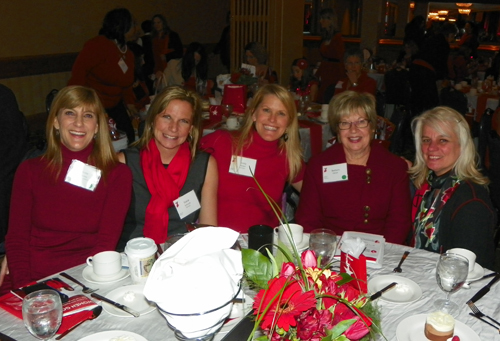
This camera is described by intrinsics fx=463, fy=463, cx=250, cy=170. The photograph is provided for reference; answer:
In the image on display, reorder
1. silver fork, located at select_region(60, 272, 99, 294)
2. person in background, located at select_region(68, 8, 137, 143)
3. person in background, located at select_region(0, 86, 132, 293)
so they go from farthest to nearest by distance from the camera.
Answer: person in background, located at select_region(68, 8, 137, 143) → person in background, located at select_region(0, 86, 132, 293) → silver fork, located at select_region(60, 272, 99, 294)

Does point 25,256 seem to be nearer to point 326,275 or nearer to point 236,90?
point 326,275

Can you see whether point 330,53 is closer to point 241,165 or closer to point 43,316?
point 241,165

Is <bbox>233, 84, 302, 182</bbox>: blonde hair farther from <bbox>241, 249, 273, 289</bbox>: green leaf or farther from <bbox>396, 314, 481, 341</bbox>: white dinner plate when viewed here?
<bbox>241, 249, 273, 289</bbox>: green leaf

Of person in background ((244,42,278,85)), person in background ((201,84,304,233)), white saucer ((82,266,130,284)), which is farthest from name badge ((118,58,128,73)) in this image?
white saucer ((82,266,130,284))

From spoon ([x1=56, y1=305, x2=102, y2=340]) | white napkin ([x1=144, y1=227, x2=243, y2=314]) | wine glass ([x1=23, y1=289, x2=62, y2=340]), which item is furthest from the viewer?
spoon ([x1=56, y1=305, x2=102, y2=340])

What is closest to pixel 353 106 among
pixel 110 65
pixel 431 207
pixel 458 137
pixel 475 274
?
pixel 458 137

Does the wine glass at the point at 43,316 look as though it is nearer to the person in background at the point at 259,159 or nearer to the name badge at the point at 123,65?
the person in background at the point at 259,159

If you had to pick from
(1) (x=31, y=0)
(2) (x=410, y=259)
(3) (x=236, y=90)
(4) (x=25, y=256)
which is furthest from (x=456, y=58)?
(4) (x=25, y=256)

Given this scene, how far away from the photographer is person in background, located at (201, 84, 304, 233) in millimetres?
2643

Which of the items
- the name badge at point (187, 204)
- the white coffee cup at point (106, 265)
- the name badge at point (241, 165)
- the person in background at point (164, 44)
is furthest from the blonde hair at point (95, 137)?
the person in background at point (164, 44)

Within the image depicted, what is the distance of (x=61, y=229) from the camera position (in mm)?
2131

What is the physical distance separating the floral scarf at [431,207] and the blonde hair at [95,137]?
4.99 ft

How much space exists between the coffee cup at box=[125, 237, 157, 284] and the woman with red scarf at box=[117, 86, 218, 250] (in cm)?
65

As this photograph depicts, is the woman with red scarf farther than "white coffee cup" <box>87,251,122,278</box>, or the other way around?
the woman with red scarf
